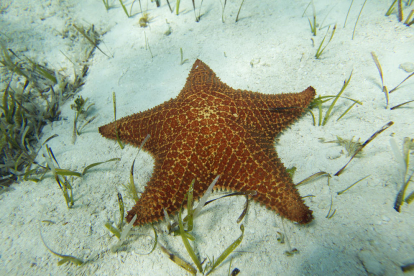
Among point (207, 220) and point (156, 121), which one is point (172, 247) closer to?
point (207, 220)

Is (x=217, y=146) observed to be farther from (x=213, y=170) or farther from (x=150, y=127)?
(x=150, y=127)

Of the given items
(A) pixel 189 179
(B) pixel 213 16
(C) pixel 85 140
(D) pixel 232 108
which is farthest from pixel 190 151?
(B) pixel 213 16

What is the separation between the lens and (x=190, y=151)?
2.68m

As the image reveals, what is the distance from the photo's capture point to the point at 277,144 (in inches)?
130

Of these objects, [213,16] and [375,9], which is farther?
[213,16]

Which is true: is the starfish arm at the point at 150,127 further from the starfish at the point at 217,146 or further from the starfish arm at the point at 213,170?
the starfish arm at the point at 213,170

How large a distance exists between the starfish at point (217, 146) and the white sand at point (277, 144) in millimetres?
403

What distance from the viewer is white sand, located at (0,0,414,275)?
2328mm

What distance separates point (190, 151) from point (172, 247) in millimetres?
1288

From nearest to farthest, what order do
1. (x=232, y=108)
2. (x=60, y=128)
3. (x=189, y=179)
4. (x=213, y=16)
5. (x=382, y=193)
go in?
(x=382, y=193), (x=189, y=179), (x=232, y=108), (x=60, y=128), (x=213, y=16)

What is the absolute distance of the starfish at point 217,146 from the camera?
8.07 feet

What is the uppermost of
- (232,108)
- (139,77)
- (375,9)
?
(375,9)

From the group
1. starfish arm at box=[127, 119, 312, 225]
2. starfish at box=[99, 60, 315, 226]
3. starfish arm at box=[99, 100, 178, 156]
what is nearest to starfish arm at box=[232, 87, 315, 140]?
starfish at box=[99, 60, 315, 226]

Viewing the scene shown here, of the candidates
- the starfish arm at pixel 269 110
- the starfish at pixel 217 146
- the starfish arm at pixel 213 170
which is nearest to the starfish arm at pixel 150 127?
the starfish at pixel 217 146
